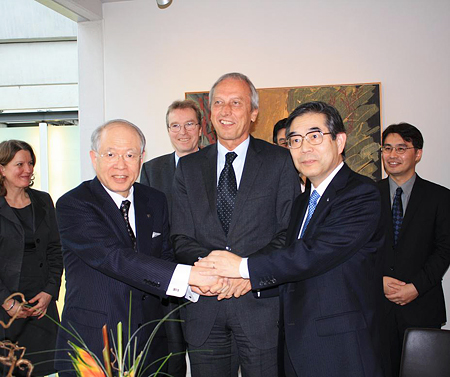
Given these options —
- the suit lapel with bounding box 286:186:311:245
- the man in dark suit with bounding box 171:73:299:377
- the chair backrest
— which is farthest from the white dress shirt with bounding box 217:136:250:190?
the chair backrest

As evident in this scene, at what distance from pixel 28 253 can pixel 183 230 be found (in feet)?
6.54

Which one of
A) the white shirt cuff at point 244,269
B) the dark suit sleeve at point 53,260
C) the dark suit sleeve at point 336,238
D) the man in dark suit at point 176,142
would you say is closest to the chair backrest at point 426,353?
the dark suit sleeve at point 336,238

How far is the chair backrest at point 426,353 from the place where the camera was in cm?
240

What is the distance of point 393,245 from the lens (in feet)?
13.0

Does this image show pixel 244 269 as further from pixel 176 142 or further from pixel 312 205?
pixel 176 142

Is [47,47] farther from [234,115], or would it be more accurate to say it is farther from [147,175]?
[234,115]

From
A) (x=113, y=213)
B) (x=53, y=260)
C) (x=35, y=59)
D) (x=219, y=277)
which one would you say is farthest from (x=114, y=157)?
(x=35, y=59)

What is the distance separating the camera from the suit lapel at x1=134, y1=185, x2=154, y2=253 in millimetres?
2712

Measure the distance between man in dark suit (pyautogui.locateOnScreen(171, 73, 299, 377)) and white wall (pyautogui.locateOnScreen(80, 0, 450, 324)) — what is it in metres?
2.45

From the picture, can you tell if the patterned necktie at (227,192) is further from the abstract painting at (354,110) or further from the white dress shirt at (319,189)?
the abstract painting at (354,110)

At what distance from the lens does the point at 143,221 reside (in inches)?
108

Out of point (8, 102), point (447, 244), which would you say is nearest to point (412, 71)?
point (447, 244)

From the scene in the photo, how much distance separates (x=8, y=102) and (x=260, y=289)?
636 cm

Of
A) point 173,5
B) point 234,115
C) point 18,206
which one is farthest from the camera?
point 173,5
